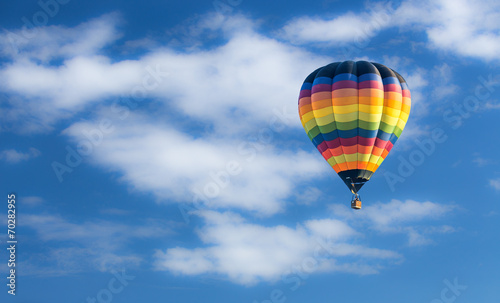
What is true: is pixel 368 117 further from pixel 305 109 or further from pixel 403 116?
pixel 305 109

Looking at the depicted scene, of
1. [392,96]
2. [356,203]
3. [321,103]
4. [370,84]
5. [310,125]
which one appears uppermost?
[370,84]

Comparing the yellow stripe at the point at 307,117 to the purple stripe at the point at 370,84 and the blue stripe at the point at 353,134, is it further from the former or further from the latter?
the purple stripe at the point at 370,84

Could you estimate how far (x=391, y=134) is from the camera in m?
41.2

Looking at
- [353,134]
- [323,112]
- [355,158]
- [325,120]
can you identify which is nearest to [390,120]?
[353,134]

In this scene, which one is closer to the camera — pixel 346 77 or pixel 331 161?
pixel 346 77

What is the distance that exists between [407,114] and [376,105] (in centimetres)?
270

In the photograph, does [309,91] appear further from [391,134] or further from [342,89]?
[391,134]

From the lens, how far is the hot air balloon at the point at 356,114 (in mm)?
40156

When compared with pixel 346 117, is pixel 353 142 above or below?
below

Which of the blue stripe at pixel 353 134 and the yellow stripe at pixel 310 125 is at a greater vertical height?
the yellow stripe at pixel 310 125

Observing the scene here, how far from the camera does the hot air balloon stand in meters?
40.2

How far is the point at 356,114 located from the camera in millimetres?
40188

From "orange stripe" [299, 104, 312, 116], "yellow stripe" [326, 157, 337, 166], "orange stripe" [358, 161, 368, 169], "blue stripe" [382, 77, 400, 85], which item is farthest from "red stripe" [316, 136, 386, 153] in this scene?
"blue stripe" [382, 77, 400, 85]

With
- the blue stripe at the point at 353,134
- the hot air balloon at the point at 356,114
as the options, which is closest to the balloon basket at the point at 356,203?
the hot air balloon at the point at 356,114
